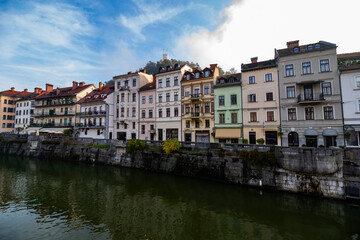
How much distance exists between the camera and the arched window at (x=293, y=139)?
2461 cm

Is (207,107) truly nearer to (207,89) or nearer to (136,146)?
(207,89)

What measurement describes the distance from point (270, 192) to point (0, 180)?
2956 centimetres

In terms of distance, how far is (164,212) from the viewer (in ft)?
41.5

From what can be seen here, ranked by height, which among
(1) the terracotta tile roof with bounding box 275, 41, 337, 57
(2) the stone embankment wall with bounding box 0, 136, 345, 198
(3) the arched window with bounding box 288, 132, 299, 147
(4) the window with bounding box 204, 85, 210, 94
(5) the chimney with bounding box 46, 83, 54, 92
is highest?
(5) the chimney with bounding box 46, 83, 54, 92

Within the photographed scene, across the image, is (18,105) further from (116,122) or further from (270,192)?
(270,192)

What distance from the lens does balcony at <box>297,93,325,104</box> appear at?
908 inches

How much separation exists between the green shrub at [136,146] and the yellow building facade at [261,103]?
1582 cm

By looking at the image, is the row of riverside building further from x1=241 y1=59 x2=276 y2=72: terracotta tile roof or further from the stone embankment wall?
the stone embankment wall

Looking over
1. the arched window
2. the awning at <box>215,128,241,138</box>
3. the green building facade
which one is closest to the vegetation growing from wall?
the awning at <box>215,128,241,138</box>

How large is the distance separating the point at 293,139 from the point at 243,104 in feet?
28.2

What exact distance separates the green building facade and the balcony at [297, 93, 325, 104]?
26.6 feet

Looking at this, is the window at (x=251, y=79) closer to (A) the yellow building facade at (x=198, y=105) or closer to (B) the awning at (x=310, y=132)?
(A) the yellow building facade at (x=198, y=105)

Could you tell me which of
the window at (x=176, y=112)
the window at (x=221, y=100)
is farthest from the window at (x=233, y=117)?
the window at (x=176, y=112)

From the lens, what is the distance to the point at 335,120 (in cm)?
2264
